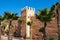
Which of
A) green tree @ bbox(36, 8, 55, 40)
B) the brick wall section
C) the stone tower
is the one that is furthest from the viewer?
the stone tower

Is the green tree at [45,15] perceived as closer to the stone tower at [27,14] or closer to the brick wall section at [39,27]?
the brick wall section at [39,27]

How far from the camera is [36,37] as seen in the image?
136 feet

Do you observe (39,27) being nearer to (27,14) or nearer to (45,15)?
(27,14)

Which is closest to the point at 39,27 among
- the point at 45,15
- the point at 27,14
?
the point at 27,14

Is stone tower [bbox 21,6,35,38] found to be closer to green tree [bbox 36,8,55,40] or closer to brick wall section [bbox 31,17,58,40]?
brick wall section [bbox 31,17,58,40]

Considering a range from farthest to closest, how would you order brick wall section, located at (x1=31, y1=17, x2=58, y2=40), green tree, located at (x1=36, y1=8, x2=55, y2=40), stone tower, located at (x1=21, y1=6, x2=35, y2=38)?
stone tower, located at (x1=21, y1=6, x2=35, y2=38), brick wall section, located at (x1=31, y1=17, x2=58, y2=40), green tree, located at (x1=36, y1=8, x2=55, y2=40)

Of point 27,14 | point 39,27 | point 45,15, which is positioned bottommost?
point 39,27

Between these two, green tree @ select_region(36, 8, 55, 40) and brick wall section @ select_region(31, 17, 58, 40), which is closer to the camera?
green tree @ select_region(36, 8, 55, 40)

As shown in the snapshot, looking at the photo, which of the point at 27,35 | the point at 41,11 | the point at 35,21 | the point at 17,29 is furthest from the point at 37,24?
the point at 41,11

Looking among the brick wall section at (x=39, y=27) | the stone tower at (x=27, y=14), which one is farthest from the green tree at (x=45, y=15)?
the stone tower at (x=27, y=14)

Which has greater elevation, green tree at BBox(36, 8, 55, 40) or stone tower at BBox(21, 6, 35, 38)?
stone tower at BBox(21, 6, 35, 38)

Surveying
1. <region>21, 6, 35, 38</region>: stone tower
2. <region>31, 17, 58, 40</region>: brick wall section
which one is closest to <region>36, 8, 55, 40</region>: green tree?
<region>31, 17, 58, 40</region>: brick wall section

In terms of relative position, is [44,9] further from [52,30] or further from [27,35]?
[27,35]

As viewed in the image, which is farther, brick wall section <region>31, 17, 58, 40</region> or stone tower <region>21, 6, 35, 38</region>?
stone tower <region>21, 6, 35, 38</region>
